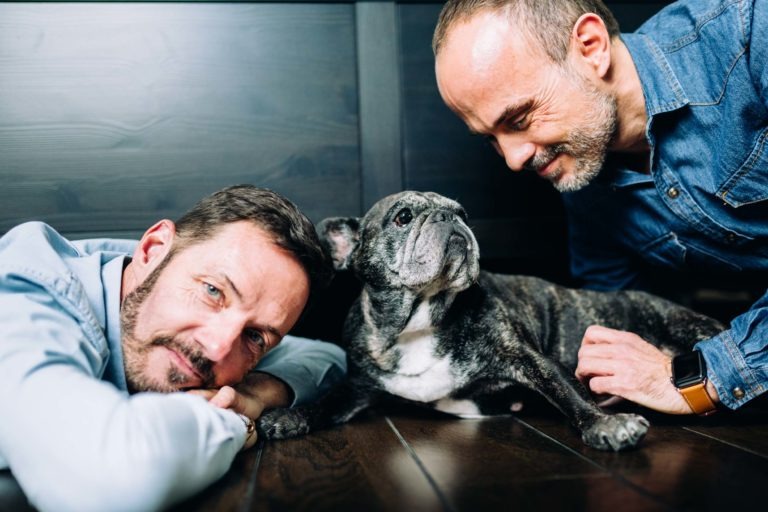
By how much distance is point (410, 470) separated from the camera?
122cm

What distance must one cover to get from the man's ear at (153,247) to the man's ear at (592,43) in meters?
1.19

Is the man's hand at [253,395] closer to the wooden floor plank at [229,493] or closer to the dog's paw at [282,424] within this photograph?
the dog's paw at [282,424]

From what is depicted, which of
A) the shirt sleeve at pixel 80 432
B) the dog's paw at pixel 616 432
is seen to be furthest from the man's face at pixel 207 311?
the dog's paw at pixel 616 432

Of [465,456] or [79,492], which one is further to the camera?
[465,456]

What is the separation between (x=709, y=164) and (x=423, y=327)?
93 centimetres

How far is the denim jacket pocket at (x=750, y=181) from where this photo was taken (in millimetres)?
1589

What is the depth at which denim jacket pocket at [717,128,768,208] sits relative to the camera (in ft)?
5.21

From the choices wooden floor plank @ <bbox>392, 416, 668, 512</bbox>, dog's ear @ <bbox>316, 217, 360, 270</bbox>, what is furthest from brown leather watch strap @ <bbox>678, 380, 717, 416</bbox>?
dog's ear @ <bbox>316, 217, 360, 270</bbox>

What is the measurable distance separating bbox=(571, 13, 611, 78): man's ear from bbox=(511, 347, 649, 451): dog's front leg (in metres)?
0.83

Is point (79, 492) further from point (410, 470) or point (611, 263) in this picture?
point (611, 263)

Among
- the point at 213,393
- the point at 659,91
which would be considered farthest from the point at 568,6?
the point at 213,393

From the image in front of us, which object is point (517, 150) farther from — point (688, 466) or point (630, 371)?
point (688, 466)

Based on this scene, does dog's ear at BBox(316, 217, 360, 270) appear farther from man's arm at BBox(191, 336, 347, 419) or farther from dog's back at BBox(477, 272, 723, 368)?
dog's back at BBox(477, 272, 723, 368)

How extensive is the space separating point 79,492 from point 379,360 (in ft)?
3.22
